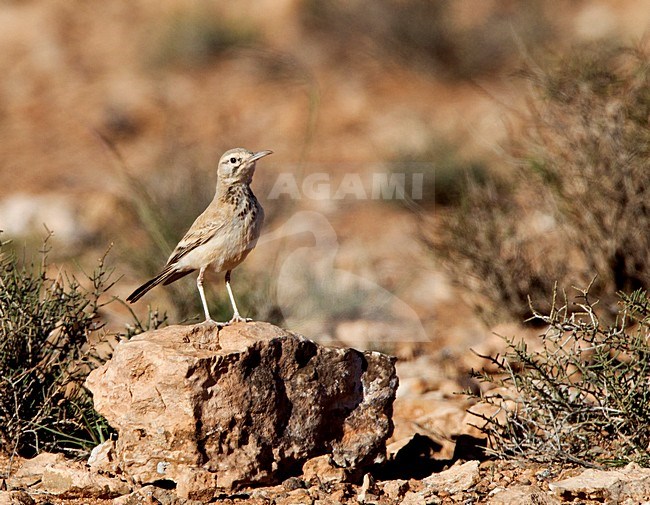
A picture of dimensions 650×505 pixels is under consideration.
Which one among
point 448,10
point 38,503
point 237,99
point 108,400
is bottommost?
point 38,503

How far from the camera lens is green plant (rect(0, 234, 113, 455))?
506 centimetres

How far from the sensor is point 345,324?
27.9 feet

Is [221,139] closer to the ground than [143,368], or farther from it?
farther from it

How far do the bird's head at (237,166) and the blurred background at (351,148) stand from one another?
3.10 ft

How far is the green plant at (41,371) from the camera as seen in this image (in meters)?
5.06

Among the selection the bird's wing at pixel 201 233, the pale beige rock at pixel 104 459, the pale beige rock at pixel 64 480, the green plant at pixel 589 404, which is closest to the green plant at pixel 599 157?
the green plant at pixel 589 404

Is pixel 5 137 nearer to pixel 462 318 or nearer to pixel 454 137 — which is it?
pixel 454 137

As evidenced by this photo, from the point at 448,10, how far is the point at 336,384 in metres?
15.2

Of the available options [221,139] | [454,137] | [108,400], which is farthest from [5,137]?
[108,400]

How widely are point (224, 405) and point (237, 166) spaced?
64.6 inches

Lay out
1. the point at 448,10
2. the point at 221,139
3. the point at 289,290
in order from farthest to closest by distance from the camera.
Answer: the point at 448,10 < the point at 221,139 < the point at 289,290

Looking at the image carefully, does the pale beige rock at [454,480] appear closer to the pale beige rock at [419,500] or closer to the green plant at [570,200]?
the pale beige rock at [419,500]

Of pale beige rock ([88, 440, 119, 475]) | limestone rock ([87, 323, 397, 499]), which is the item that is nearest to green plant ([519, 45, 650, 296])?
limestone rock ([87, 323, 397, 499])

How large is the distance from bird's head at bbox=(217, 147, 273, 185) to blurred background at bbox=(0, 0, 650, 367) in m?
0.95
